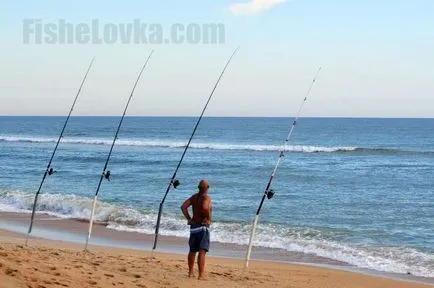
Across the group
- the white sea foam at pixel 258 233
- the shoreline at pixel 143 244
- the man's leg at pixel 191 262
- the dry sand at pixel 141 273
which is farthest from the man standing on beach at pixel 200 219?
the white sea foam at pixel 258 233

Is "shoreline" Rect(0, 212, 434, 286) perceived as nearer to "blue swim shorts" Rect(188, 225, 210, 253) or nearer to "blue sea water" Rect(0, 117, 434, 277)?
"blue sea water" Rect(0, 117, 434, 277)

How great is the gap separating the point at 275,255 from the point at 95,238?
408 cm

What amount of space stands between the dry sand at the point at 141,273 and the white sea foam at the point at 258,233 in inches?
61.4

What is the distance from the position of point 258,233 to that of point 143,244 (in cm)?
283

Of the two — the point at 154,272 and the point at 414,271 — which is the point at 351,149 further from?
the point at 154,272

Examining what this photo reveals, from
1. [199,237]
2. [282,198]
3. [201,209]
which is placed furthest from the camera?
[282,198]

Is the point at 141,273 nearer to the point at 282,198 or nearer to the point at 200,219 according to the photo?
the point at 200,219

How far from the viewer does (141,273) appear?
833 centimetres

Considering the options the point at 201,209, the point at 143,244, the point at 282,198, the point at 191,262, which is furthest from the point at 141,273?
the point at 282,198

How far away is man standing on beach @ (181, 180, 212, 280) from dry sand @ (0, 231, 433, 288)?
39cm

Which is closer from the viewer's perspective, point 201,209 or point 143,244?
point 201,209

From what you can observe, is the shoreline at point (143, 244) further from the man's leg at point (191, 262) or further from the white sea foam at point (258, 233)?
the man's leg at point (191, 262)

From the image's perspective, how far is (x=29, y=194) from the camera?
21234 millimetres

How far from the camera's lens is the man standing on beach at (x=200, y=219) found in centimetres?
828
